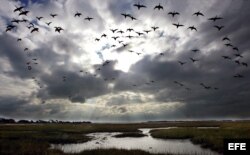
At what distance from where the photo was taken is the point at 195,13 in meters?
36.9

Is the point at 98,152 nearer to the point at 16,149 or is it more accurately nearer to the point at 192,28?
the point at 16,149

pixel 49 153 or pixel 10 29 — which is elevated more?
pixel 10 29

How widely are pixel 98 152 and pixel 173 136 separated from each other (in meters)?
37.1

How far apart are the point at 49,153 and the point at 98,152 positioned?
6.56 m

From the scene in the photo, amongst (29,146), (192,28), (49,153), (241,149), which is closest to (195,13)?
(192,28)

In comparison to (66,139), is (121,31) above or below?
above

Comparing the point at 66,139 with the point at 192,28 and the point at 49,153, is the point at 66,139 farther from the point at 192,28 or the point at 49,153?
the point at 192,28

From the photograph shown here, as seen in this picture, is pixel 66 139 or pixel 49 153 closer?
pixel 49 153

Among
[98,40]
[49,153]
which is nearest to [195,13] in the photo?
[98,40]

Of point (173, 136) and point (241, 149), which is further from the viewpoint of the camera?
point (173, 136)

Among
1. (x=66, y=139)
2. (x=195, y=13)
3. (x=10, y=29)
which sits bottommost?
(x=66, y=139)

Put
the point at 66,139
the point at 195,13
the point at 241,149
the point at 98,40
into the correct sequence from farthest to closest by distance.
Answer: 1. the point at 66,139
2. the point at 98,40
3. the point at 195,13
4. the point at 241,149

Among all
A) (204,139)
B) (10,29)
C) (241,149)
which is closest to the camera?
(241,149)

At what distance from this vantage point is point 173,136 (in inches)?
2776
